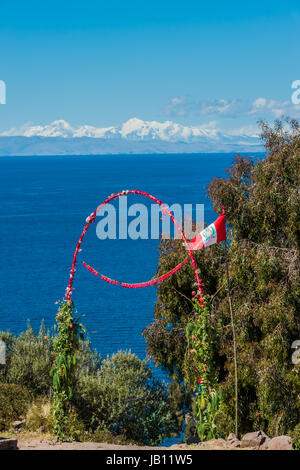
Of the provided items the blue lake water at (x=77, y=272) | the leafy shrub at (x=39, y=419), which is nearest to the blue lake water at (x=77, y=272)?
the blue lake water at (x=77, y=272)

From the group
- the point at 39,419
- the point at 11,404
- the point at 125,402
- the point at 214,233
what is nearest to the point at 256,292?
the point at 214,233

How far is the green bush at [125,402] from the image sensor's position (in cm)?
2266

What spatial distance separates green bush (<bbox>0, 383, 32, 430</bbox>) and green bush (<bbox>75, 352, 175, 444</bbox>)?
301cm

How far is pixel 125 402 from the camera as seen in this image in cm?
2392

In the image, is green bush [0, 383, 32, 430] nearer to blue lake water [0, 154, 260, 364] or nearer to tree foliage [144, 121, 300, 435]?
blue lake water [0, 154, 260, 364]

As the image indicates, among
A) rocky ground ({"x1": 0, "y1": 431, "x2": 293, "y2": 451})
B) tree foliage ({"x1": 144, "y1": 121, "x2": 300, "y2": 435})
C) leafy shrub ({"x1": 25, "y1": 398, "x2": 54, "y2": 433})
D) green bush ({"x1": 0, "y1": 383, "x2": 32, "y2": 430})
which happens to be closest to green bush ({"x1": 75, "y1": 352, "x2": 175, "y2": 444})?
tree foliage ({"x1": 144, "y1": 121, "x2": 300, "y2": 435})

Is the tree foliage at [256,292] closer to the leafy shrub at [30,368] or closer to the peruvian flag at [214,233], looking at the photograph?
the peruvian flag at [214,233]

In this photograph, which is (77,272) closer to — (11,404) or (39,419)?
(11,404)

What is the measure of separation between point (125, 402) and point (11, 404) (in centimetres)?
627

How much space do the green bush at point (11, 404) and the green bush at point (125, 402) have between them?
119 inches

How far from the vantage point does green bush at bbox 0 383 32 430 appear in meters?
17.8
